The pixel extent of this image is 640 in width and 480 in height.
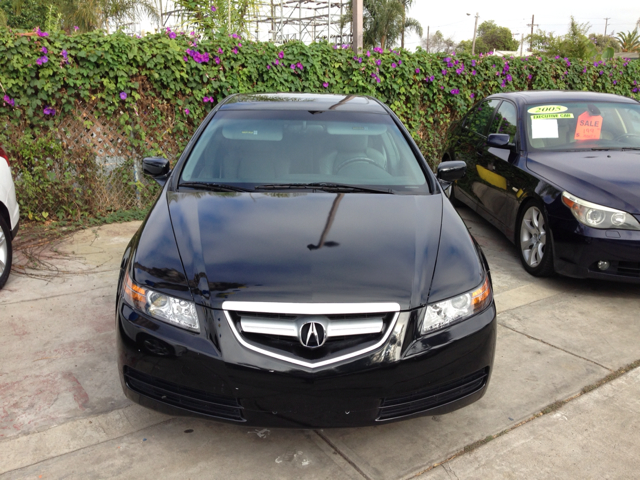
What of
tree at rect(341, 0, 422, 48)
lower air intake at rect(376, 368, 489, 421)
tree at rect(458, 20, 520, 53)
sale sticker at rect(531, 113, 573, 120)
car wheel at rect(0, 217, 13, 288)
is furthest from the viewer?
tree at rect(458, 20, 520, 53)

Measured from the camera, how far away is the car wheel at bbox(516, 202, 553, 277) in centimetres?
458

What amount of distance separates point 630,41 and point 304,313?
49.8 metres

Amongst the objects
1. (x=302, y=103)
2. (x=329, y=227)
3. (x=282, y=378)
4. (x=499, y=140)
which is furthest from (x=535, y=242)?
(x=282, y=378)

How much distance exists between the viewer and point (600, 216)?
164 inches

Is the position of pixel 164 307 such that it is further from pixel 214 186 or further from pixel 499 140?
pixel 499 140

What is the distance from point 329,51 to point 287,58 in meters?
0.66

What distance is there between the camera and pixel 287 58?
708cm

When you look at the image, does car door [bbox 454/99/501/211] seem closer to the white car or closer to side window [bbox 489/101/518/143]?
side window [bbox 489/101/518/143]

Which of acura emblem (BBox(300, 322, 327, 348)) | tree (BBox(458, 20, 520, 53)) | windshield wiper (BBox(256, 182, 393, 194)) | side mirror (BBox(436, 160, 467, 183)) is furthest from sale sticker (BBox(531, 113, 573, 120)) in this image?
tree (BBox(458, 20, 520, 53))

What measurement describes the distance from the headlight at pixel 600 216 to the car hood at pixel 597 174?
38 mm

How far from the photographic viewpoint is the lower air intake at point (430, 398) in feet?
7.30

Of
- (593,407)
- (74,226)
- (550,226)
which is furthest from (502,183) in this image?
(74,226)

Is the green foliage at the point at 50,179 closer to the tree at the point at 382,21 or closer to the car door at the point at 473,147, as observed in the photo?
the car door at the point at 473,147

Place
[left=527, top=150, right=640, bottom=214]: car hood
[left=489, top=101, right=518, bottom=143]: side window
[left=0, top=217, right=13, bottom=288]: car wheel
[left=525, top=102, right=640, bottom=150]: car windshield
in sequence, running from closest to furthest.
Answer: [left=527, top=150, right=640, bottom=214]: car hood
[left=0, top=217, right=13, bottom=288]: car wheel
[left=525, top=102, right=640, bottom=150]: car windshield
[left=489, top=101, right=518, bottom=143]: side window
